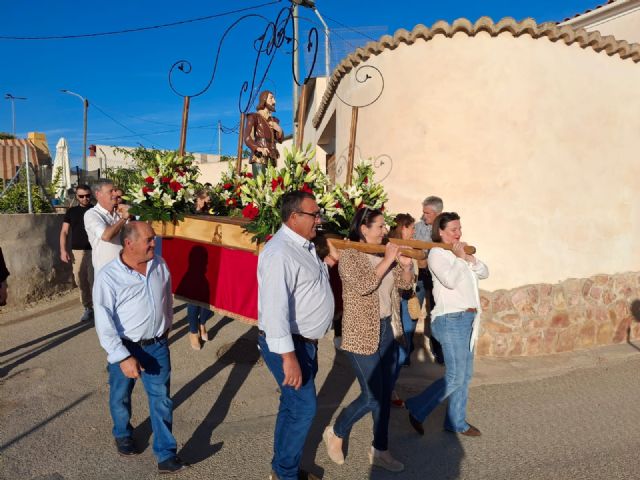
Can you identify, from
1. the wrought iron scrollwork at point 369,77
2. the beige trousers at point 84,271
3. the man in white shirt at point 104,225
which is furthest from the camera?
the beige trousers at point 84,271

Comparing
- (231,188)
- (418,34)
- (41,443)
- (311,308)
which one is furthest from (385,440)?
(418,34)

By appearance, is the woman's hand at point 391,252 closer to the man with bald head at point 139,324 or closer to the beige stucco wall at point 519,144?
the man with bald head at point 139,324

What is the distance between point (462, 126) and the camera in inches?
233

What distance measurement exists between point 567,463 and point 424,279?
271 cm

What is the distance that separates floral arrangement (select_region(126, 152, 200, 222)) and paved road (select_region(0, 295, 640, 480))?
5.66ft

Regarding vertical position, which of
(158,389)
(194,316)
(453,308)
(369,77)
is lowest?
(194,316)

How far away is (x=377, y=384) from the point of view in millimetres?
3264

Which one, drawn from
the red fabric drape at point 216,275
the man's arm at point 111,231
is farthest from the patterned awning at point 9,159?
the red fabric drape at point 216,275

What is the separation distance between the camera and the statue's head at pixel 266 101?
5.73 metres

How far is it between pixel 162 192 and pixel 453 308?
293 cm

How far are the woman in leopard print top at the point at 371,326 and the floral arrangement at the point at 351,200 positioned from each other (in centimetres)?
66

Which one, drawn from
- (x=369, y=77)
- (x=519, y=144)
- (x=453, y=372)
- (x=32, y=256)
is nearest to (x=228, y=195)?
(x=369, y=77)

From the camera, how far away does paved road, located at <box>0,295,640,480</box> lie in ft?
11.4

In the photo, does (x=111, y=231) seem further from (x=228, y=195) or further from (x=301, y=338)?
(x=301, y=338)
